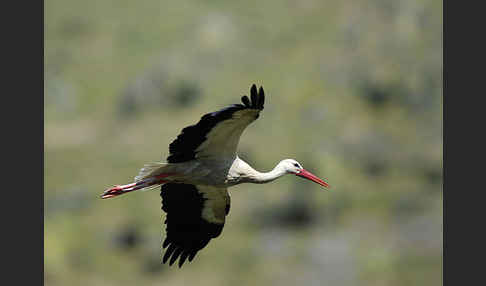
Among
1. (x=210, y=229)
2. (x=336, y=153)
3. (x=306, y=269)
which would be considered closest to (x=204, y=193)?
(x=210, y=229)

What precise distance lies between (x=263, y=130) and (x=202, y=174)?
83.4 feet

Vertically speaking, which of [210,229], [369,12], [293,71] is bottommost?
[210,229]

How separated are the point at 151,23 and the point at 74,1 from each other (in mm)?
4131

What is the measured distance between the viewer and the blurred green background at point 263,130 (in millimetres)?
32219

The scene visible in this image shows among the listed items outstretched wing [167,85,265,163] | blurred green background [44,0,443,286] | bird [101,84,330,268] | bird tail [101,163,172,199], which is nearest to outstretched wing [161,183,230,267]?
bird [101,84,330,268]

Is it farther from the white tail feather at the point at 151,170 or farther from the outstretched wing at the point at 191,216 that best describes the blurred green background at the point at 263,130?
the white tail feather at the point at 151,170

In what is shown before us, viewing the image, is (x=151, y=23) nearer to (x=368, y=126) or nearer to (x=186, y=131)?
(x=368, y=126)

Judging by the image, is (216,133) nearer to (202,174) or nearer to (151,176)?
(202,174)

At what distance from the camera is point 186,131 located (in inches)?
406

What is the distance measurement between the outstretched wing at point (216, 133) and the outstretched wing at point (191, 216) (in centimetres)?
71

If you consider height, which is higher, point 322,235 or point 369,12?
point 369,12

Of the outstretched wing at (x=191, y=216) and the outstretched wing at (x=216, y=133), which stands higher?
the outstretched wing at (x=216, y=133)

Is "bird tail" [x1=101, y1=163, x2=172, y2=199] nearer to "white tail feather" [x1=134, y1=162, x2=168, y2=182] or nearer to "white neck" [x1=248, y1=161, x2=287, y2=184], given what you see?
"white tail feather" [x1=134, y1=162, x2=168, y2=182]

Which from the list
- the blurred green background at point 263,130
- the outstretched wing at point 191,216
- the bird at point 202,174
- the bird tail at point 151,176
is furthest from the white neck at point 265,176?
the blurred green background at point 263,130
